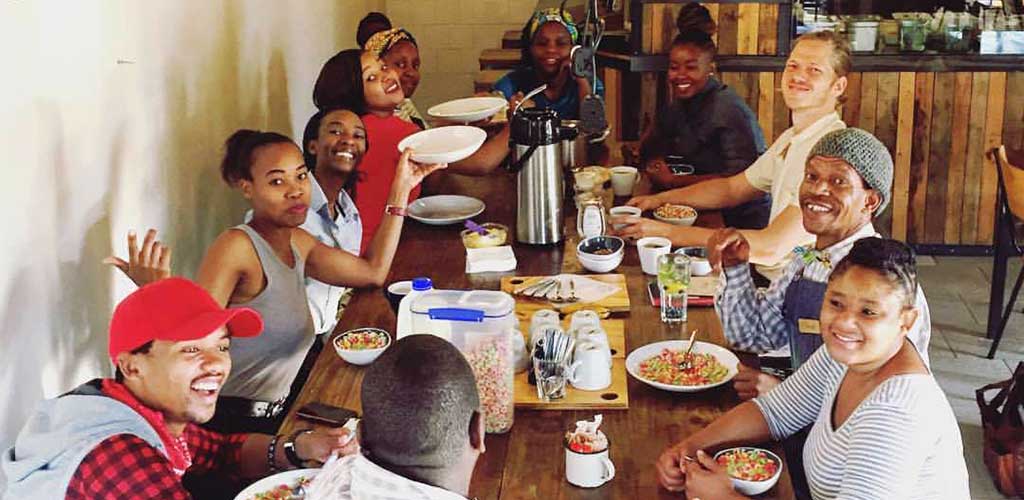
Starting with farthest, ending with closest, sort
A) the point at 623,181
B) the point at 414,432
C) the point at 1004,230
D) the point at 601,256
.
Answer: the point at 1004,230 < the point at 623,181 < the point at 601,256 < the point at 414,432

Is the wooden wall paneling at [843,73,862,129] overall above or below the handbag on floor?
above

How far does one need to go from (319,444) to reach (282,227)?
3.22ft

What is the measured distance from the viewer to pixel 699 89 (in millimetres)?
4906

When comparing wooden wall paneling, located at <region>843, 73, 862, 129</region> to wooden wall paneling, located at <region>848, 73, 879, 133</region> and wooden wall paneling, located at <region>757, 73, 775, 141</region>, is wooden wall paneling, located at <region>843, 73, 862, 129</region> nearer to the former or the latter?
wooden wall paneling, located at <region>848, 73, 879, 133</region>

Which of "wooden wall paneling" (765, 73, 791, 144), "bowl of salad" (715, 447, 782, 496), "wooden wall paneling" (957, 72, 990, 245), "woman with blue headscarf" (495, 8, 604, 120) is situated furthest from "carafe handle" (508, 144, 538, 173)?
"wooden wall paneling" (957, 72, 990, 245)

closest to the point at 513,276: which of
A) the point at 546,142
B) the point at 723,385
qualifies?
the point at 546,142

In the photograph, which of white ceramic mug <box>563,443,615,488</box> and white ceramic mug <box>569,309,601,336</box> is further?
white ceramic mug <box>569,309,601,336</box>

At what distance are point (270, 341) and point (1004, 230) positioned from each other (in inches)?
142

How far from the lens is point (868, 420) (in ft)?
7.24

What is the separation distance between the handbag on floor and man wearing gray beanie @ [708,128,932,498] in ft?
4.60

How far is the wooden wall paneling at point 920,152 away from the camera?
654cm

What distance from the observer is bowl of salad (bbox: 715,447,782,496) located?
2260 mm

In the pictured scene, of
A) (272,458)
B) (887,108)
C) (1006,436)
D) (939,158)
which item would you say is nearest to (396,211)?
(272,458)

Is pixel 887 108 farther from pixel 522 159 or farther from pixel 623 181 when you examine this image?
pixel 522 159
